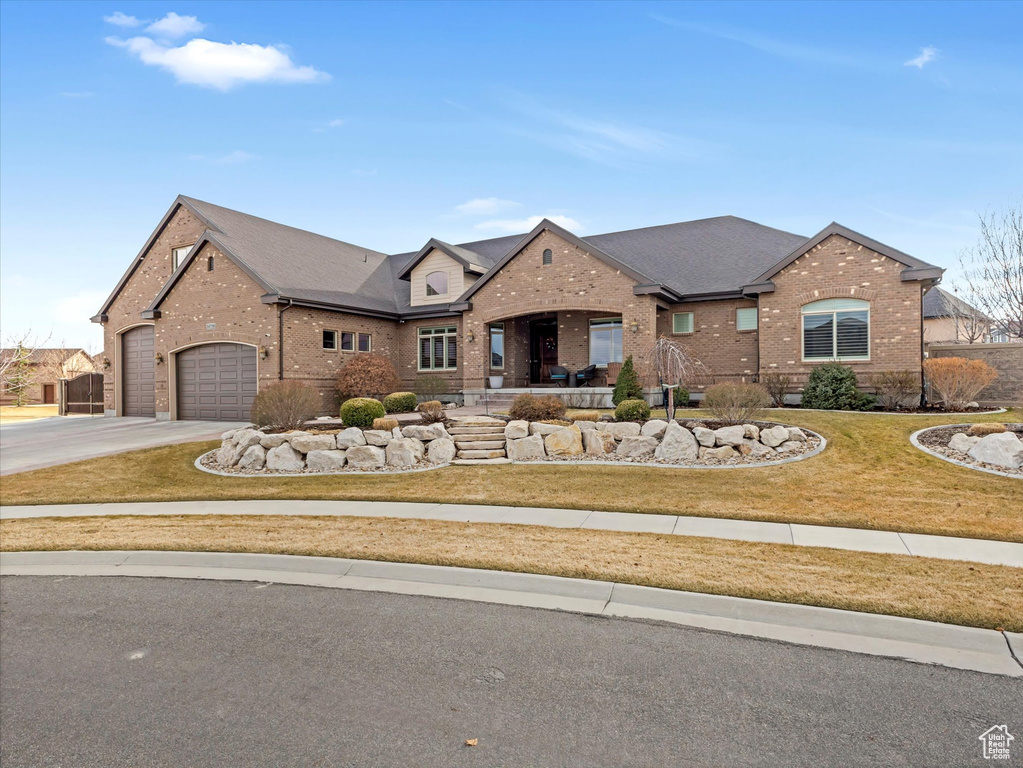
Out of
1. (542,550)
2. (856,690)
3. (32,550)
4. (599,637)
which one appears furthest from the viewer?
(32,550)

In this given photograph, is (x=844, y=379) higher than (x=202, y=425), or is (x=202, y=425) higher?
(x=844, y=379)

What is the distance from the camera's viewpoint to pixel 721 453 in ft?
40.3

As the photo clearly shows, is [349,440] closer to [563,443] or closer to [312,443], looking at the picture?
[312,443]

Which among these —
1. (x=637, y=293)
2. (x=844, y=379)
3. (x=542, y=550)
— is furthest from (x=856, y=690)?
(x=637, y=293)

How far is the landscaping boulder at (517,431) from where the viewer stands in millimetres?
13703

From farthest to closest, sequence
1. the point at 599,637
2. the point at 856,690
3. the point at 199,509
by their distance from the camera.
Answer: the point at 199,509, the point at 599,637, the point at 856,690

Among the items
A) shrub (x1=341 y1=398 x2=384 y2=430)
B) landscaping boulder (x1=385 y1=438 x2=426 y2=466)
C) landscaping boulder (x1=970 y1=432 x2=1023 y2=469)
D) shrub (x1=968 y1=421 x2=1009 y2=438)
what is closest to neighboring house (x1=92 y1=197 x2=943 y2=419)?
shrub (x1=968 y1=421 x2=1009 y2=438)

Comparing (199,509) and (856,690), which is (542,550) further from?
(199,509)

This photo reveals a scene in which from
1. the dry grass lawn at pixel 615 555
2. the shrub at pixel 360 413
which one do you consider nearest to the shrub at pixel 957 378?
the dry grass lawn at pixel 615 555

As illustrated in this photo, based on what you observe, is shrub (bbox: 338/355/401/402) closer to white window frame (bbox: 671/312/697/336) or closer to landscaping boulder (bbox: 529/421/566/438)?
landscaping boulder (bbox: 529/421/566/438)

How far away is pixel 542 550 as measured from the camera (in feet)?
22.8

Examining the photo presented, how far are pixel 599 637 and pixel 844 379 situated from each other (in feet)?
50.9

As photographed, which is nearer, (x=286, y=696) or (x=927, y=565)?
(x=286, y=696)

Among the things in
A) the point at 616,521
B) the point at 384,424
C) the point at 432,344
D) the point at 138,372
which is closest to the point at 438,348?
the point at 432,344
